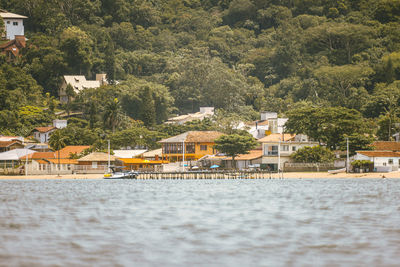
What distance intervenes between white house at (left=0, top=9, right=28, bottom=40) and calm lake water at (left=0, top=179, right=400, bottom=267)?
138 meters

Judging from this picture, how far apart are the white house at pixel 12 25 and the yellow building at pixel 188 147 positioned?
82607mm

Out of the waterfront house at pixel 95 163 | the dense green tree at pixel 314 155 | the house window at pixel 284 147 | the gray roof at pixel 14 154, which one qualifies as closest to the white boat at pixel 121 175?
the waterfront house at pixel 95 163

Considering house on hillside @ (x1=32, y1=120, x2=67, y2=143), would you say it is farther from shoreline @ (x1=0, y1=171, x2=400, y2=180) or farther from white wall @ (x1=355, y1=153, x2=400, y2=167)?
white wall @ (x1=355, y1=153, x2=400, y2=167)

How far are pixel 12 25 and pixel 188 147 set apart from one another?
87.5m

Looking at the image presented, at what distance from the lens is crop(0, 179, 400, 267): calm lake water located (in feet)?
98.2

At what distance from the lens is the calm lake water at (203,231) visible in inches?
1178

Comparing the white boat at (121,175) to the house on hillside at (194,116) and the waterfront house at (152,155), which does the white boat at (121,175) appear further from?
the house on hillside at (194,116)

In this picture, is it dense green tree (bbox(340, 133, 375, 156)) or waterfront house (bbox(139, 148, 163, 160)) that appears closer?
dense green tree (bbox(340, 133, 375, 156))

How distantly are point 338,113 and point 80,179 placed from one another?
4213 centimetres

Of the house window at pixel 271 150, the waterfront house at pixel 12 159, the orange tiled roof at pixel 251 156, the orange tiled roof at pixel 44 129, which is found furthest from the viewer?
the orange tiled roof at pixel 44 129

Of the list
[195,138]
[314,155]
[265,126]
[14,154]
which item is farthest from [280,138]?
[14,154]

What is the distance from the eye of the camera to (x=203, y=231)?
3809 centimetres

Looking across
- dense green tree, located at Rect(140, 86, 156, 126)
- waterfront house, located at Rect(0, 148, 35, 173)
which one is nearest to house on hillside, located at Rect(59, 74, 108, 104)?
dense green tree, located at Rect(140, 86, 156, 126)

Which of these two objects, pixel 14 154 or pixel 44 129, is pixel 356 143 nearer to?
pixel 14 154
